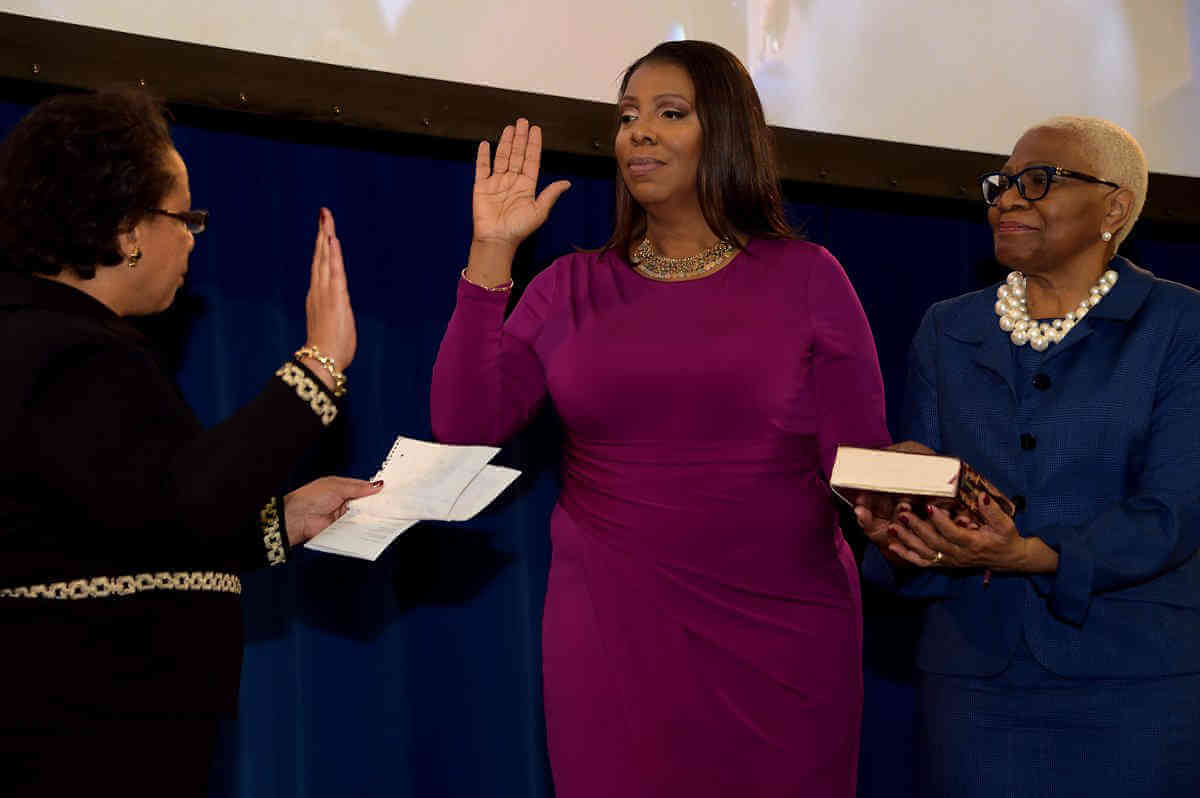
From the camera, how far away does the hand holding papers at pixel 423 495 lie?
204 cm

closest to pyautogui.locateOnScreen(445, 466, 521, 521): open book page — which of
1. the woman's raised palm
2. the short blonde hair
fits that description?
the woman's raised palm

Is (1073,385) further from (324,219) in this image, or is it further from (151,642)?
(151,642)

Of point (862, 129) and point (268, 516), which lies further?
point (862, 129)

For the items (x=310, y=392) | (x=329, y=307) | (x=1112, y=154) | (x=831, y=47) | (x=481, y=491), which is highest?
(x=831, y=47)

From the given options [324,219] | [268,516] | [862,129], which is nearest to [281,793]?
[268,516]

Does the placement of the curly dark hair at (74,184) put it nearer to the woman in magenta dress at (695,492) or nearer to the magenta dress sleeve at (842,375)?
the woman in magenta dress at (695,492)

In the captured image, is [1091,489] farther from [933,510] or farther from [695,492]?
[695,492]

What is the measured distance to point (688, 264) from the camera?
2365 millimetres

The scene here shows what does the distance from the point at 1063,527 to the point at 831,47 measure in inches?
75.0

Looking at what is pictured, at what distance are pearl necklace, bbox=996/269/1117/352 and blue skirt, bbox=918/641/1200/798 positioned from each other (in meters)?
0.54

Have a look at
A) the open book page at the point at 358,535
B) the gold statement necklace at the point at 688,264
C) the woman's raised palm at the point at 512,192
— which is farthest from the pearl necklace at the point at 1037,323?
the open book page at the point at 358,535

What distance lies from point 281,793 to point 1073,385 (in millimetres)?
2129

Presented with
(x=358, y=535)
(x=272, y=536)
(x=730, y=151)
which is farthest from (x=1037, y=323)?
(x=272, y=536)

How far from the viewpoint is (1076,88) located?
3.85 metres
